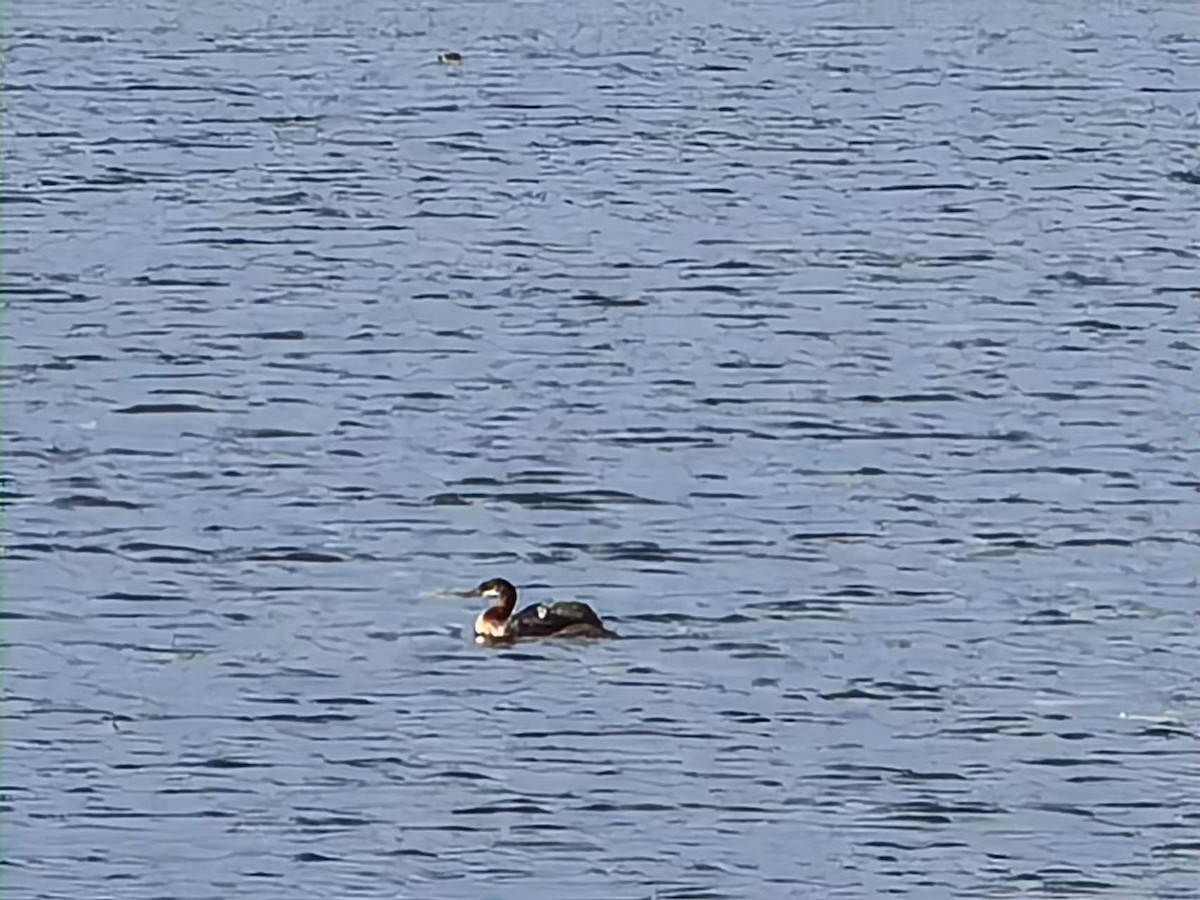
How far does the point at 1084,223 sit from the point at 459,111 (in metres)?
9.11

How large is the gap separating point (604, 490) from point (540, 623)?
10.8ft

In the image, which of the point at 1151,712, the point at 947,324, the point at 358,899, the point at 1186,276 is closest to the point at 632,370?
the point at 947,324

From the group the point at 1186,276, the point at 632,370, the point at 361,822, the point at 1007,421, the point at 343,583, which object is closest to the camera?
the point at 361,822

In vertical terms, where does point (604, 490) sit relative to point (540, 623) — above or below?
above

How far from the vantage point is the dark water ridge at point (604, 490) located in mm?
15234

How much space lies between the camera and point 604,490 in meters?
21.5

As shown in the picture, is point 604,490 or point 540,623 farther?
point 604,490

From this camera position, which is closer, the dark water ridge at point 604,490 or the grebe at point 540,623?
the dark water ridge at point 604,490

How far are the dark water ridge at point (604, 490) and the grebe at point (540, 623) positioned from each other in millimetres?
156

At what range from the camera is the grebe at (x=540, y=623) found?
18.2 meters

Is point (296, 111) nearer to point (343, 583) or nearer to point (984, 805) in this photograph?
point (343, 583)

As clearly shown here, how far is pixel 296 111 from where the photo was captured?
37344 millimetres

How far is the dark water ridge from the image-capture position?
15234 millimetres

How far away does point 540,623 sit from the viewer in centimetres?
1825
